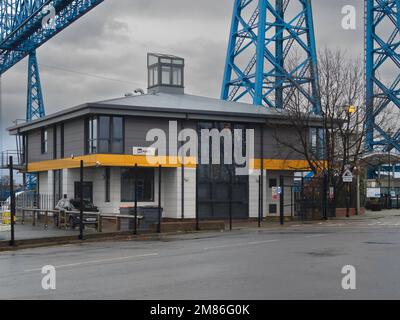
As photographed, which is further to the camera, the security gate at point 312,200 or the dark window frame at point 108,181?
the security gate at point 312,200

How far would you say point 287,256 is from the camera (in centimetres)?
1568

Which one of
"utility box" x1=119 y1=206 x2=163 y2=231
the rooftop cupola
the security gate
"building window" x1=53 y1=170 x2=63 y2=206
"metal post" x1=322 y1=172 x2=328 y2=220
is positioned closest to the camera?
"utility box" x1=119 y1=206 x2=163 y2=231

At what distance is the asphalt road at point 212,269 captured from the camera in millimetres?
10539

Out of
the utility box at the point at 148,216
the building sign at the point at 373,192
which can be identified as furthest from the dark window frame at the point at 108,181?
the building sign at the point at 373,192

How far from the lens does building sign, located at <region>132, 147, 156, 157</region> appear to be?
32950 millimetres

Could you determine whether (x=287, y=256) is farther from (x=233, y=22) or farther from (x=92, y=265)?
(x=233, y=22)

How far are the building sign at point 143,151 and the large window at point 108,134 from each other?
66 cm

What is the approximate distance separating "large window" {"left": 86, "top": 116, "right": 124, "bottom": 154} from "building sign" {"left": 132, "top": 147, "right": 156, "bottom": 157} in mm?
658

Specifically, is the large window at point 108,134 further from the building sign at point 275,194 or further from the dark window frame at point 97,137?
the building sign at point 275,194

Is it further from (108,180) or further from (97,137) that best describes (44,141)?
(108,180)

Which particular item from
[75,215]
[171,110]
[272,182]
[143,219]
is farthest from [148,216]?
[272,182]

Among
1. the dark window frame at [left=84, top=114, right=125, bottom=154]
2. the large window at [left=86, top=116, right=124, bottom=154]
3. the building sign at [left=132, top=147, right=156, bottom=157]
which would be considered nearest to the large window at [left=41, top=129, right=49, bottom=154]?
the dark window frame at [left=84, top=114, right=125, bottom=154]

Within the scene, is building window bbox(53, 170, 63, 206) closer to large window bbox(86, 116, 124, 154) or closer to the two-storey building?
the two-storey building

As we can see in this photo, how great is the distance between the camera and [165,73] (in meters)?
41.4
